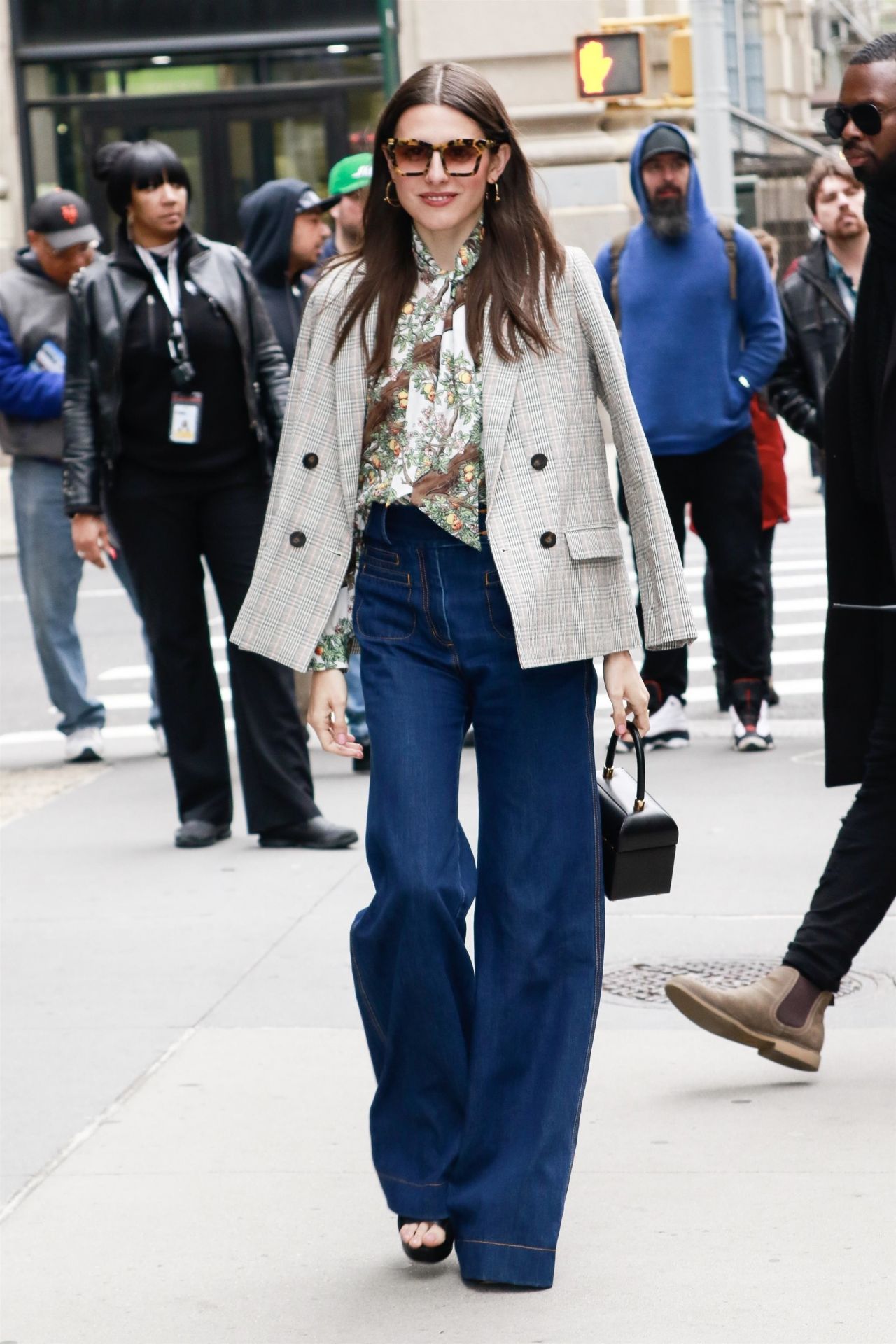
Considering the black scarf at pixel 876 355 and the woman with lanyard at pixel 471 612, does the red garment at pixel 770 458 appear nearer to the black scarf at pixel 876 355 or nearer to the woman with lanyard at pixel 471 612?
the black scarf at pixel 876 355

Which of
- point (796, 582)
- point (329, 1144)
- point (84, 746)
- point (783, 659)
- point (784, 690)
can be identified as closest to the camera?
point (329, 1144)

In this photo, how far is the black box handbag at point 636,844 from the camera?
3605 millimetres

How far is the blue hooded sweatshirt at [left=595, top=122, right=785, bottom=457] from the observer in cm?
770

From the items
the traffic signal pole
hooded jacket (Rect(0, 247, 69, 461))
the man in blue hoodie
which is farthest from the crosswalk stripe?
the traffic signal pole

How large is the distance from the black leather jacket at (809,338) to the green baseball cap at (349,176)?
5.33ft

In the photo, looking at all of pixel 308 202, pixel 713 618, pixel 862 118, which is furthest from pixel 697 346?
pixel 862 118

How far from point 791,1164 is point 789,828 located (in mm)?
2853

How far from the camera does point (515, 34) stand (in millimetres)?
20062

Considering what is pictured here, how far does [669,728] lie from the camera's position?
8141 millimetres

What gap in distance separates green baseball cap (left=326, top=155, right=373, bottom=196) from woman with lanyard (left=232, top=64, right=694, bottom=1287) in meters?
4.65

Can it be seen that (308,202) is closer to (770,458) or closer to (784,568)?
(770,458)

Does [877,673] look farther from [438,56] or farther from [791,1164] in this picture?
[438,56]

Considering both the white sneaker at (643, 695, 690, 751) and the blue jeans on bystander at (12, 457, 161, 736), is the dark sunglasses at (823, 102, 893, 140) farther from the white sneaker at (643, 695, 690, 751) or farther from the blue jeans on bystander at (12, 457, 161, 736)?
the blue jeans on bystander at (12, 457, 161, 736)

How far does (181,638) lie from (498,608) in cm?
351
